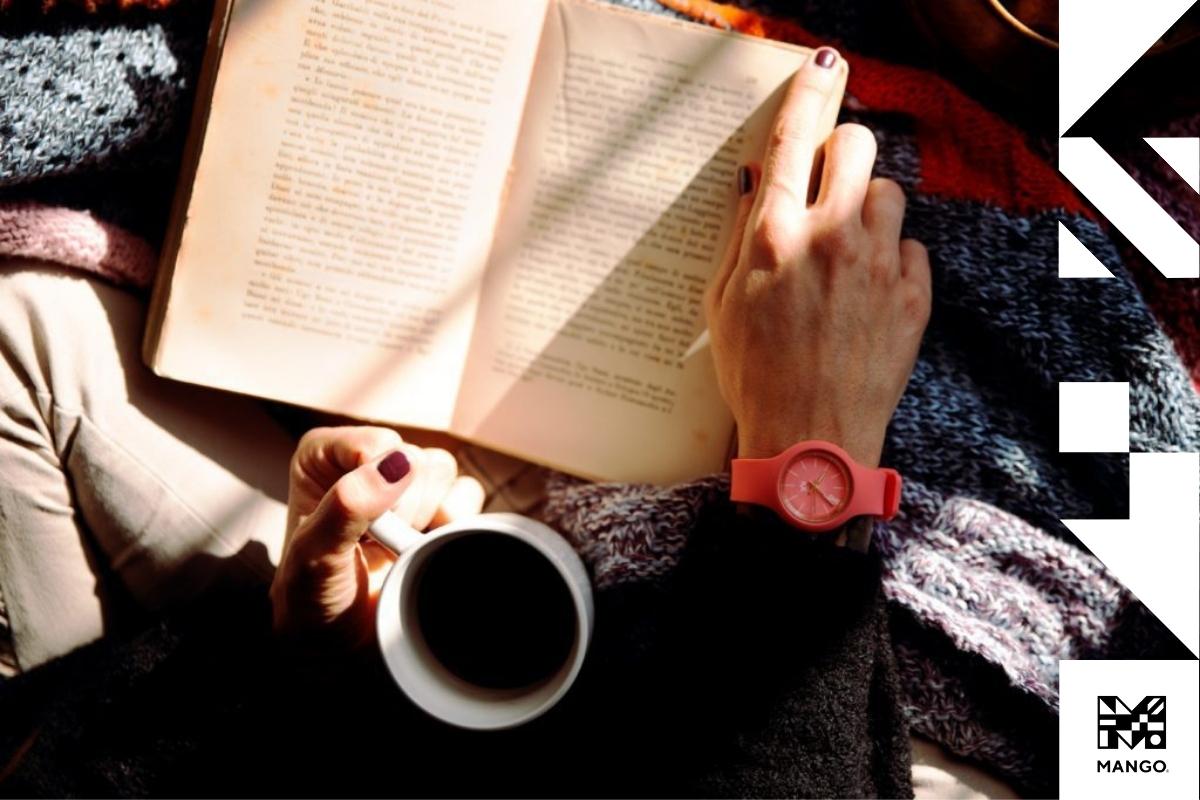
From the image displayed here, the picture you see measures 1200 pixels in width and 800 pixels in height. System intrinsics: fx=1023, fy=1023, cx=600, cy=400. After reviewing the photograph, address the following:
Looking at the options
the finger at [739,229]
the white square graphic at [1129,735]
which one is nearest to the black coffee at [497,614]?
the finger at [739,229]

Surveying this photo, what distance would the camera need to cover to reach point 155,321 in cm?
95

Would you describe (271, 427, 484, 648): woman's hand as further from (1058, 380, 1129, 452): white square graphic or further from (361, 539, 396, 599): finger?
(1058, 380, 1129, 452): white square graphic

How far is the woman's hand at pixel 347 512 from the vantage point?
0.79m

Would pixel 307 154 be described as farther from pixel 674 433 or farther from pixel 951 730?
pixel 951 730

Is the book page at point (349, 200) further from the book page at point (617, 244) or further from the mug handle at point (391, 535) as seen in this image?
the mug handle at point (391, 535)

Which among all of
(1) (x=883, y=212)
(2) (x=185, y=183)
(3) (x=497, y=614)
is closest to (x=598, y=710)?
(3) (x=497, y=614)

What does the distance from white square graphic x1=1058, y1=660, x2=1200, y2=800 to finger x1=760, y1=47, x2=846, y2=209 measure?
1.69ft

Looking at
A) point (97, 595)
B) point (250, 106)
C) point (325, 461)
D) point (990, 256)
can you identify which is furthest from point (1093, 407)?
point (97, 595)

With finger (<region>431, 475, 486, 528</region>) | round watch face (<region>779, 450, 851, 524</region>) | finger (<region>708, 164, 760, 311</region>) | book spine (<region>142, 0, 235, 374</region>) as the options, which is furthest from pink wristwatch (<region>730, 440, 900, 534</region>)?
book spine (<region>142, 0, 235, 374</region>)

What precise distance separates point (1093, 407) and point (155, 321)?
873 millimetres

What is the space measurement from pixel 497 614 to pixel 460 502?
118mm

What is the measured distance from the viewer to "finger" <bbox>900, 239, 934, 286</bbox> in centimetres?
92

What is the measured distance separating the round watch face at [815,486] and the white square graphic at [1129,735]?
0.30 metres

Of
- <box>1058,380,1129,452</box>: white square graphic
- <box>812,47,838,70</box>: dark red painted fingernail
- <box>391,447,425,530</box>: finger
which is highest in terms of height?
<box>812,47,838,70</box>: dark red painted fingernail
